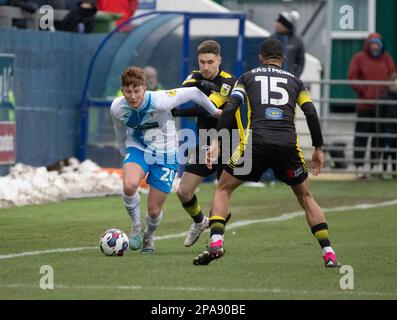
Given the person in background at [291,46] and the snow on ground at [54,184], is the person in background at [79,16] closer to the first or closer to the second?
the snow on ground at [54,184]

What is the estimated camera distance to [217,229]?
11.6 meters

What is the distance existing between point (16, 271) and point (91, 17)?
40.6 ft

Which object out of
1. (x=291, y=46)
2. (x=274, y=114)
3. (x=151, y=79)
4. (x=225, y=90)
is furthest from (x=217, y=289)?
(x=291, y=46)

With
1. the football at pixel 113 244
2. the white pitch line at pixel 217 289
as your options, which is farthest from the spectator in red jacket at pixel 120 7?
the white pitch line at pixel 217 289

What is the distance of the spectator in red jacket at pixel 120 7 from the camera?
24.5 m

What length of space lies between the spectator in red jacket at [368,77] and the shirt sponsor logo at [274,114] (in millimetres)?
12605

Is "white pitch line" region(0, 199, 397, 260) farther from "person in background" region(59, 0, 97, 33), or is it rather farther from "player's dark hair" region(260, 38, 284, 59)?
"person in background" region(59, 0, 97, 33)

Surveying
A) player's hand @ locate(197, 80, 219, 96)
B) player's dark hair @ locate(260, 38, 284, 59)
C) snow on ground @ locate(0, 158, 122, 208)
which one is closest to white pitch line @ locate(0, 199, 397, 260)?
player's hand @ locate(197, 80, 219, 96)

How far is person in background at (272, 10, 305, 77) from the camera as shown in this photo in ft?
75.7

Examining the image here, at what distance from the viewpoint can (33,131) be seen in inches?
822

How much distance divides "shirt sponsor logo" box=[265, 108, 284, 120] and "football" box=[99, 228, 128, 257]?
6.32 feet

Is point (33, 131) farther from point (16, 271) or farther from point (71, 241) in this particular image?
point (16, 271)

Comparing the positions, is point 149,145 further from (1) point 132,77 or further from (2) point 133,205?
(1) point 132,77
